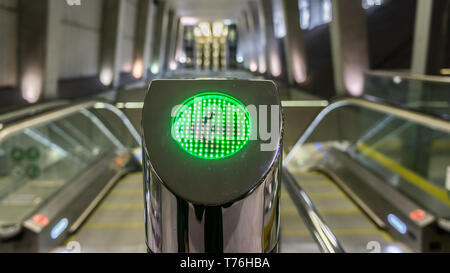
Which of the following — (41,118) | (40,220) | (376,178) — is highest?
(41,118)

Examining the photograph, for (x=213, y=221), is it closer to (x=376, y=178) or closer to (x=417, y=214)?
(x=417, y=214)

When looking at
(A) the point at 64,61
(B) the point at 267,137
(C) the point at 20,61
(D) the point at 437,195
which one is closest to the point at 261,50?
(A) the point at 64,61

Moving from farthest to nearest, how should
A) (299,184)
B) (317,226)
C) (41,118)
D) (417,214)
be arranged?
(299,184)
(417,214)
(41,118)
(317,226)

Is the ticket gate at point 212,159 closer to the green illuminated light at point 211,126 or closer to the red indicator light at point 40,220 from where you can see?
the green illuminated light at point 211,126

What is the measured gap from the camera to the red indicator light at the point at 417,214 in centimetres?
312

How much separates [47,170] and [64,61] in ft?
11.3

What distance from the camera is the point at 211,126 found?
97 cm

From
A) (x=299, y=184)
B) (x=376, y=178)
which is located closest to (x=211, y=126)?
(x=299, y=184)

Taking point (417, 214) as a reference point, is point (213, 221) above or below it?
above

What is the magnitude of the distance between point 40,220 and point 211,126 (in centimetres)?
283

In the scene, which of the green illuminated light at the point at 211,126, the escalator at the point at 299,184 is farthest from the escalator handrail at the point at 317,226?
the green illuminated light at the point at 211,126

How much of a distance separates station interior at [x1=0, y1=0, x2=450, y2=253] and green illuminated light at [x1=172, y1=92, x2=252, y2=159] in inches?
0.8

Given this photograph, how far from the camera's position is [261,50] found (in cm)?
2191

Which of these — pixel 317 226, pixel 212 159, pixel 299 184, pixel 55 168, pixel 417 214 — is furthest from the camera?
pixel 55 168
